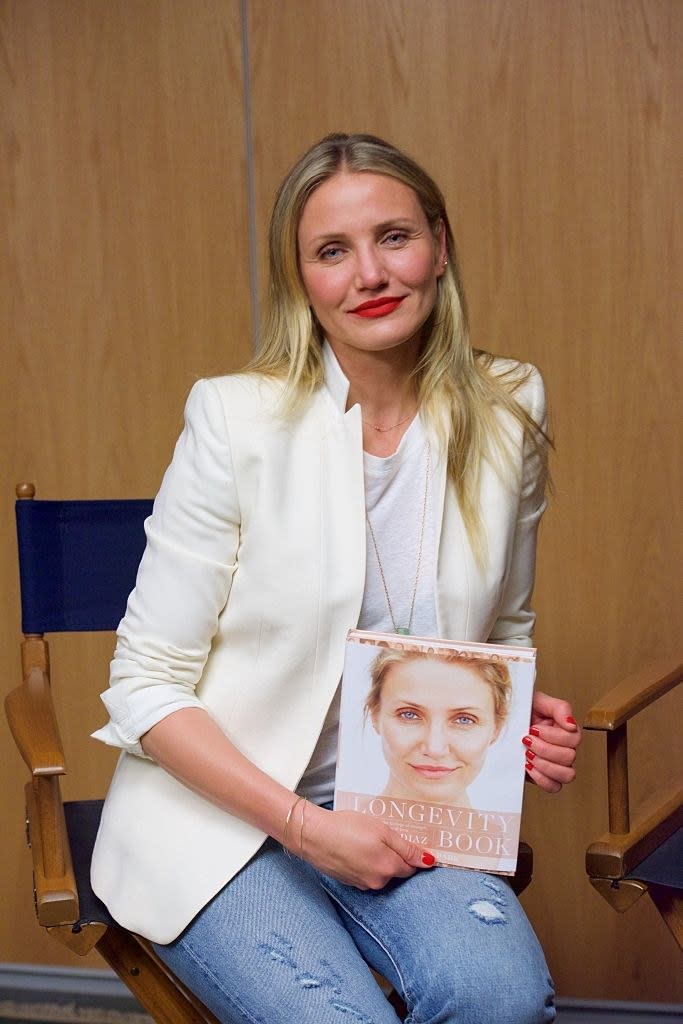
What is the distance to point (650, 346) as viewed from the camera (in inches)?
98.7

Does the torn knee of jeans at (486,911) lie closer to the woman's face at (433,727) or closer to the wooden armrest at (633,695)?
the woman's face at (433,727)

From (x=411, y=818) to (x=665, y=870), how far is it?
392 millimetres

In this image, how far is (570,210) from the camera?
8.20 ft

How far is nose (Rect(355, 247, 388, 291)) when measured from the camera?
1.60 metres

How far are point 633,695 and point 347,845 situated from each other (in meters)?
0.49

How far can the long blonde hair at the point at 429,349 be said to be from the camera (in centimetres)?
165

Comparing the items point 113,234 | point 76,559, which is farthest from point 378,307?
point 113,234

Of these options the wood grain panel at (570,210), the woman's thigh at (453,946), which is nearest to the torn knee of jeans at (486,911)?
the woman's thigh at (453,946)

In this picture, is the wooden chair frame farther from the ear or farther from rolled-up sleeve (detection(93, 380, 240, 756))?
the ear

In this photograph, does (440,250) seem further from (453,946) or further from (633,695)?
(453,946)

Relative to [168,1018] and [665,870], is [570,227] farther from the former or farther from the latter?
[168,1018]

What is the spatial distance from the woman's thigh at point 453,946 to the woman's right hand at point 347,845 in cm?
5

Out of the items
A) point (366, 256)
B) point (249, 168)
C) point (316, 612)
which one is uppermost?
point (249, 168)

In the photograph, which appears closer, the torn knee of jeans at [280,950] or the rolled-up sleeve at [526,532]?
the torn knee of jeans at [280,950]
